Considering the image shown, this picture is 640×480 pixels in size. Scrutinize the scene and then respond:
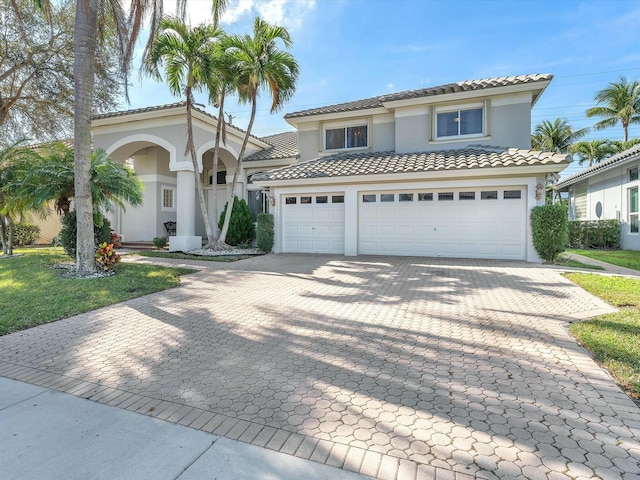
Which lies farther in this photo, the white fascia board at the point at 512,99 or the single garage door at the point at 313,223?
the single garage door at the point at 313,223

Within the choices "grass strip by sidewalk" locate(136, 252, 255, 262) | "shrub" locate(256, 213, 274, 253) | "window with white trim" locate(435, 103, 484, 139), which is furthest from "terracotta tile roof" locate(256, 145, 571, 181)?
"grass strip by sidewalk" locate(136, 252, 255, 262)

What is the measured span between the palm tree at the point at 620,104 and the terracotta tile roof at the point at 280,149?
84.2 feet

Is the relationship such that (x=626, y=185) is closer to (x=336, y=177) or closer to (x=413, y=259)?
(x=413, y=259)

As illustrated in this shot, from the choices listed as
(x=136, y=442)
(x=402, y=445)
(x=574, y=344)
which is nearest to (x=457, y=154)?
(x=574, y=344)

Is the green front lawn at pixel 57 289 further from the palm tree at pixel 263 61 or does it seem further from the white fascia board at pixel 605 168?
the white fascia board at pixel 605 168

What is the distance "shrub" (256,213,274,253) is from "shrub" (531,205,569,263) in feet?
31.8

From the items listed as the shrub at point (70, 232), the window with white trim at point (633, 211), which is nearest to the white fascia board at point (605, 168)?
the window with white trim at point (633, 211)

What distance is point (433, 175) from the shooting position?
1209 centimetres

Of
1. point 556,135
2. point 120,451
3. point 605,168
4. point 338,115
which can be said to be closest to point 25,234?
point 338,115

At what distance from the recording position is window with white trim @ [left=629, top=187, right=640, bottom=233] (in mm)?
15125

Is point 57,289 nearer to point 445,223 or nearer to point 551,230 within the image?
point 445,223

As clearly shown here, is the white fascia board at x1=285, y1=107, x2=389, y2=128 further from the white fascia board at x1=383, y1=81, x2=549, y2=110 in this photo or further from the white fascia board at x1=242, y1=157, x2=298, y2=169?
the white fascia board at x1=242, y1=157, x2=298, y2=169

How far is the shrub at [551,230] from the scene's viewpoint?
431 inches

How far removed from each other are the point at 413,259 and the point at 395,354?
852 cm
